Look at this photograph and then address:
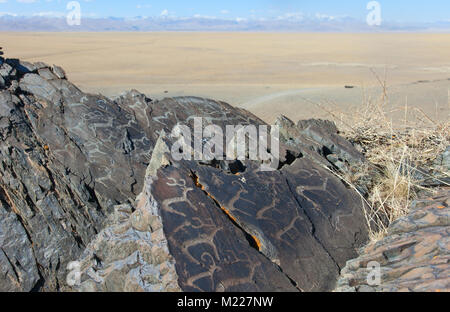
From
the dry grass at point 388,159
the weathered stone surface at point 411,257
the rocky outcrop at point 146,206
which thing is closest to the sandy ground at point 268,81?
the dry grass at point 388,159

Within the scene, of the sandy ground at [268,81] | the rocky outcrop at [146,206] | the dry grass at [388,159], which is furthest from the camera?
the sandy ground at [268,81]
